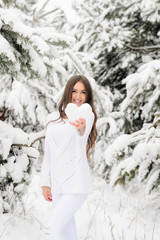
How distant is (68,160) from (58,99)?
1822 millimetres

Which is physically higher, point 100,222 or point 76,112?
point 76,112

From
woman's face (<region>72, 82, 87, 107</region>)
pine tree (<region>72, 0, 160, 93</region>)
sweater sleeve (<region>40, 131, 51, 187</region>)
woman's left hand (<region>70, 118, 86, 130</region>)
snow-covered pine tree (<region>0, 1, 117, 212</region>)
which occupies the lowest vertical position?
sweater sleeve (<region>40, 131, 51, 187</region>)

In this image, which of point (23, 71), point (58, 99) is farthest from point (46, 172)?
point (58, 99)

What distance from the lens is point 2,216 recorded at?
286cm

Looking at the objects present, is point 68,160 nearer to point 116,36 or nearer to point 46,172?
point 46,172

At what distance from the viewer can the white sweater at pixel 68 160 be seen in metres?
1.97

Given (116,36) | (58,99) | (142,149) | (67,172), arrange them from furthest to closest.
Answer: (116,36), (58,99), (142,149), (67,172)

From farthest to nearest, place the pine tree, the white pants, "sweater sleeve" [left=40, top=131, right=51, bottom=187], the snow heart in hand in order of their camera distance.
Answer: the pine tree < "sweater sleeve" [left=40, top=131, right=51, bottom=187] < the white pants < the snow heart in hand

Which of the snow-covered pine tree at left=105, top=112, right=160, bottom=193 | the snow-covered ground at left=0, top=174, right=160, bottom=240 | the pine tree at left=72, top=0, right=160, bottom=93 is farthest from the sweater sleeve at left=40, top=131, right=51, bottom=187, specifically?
the pine tree at left=72, top=0, right=160, bottom=93

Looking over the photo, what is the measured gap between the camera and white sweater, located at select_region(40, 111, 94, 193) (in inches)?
77.6

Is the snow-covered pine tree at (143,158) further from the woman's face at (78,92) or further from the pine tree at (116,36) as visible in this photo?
the pine tree at (116,36)

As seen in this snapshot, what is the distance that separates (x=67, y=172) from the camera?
2.00 metres

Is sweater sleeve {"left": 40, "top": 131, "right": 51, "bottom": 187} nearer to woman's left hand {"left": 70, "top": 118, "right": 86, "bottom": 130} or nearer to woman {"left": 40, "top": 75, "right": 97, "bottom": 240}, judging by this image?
woman {"left": 40, "top": 75, "right": 97, "bottom": 240}

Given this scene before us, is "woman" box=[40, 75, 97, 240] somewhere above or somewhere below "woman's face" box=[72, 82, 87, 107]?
below
